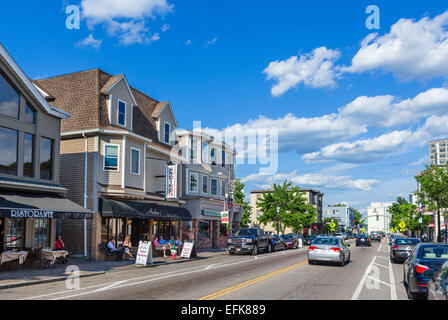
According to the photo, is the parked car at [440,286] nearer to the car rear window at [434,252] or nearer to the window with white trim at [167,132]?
the car rear window at [434,252]

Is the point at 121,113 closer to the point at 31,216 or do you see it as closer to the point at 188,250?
the point at 188,250

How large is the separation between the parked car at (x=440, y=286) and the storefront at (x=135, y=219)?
64.7ft

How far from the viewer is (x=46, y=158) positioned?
22719 mm

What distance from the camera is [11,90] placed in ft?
68.1

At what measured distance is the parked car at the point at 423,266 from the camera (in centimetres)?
1072

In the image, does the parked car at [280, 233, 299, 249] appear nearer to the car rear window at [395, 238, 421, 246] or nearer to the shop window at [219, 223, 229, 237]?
the shop window at [219, 223, 229, 237]

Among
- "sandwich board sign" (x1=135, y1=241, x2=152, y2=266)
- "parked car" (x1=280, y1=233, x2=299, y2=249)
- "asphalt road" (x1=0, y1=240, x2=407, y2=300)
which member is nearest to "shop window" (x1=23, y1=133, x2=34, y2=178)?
"sandwich board sign" (x1=135, y1=241, x2=152, y2=266)

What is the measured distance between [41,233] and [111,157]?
6.13 metres

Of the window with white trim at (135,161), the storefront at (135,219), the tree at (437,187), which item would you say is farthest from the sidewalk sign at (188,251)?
the tree at (437,187)

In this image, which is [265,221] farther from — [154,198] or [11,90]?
[11,90]

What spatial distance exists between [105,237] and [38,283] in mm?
10425

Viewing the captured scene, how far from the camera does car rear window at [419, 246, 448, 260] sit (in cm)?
1271

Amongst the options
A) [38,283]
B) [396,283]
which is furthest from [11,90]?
[396,283]

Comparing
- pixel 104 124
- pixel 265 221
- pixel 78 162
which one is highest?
pixel 104 124
